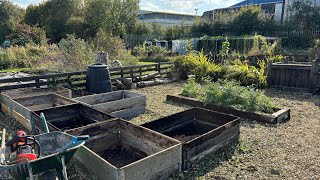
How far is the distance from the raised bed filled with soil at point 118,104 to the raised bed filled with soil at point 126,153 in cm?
161

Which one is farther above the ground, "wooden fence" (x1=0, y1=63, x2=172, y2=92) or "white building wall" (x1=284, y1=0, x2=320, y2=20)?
"white building wall" (x1=284, y1=0, x2=320, y2=20)

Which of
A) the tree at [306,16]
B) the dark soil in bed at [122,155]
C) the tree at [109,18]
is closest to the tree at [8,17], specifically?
the tree at [109,18]

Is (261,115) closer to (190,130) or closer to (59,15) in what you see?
(190,130)

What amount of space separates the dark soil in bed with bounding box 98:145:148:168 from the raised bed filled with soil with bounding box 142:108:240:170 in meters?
0.51

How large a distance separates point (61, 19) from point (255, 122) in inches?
1170

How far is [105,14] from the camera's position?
96.2 feet

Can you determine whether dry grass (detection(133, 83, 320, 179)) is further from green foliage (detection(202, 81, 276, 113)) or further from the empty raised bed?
the empty raised bed

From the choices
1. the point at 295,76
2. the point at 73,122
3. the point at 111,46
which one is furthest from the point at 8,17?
the point at 295,76

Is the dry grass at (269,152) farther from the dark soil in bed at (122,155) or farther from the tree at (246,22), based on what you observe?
the tree at (246,22)

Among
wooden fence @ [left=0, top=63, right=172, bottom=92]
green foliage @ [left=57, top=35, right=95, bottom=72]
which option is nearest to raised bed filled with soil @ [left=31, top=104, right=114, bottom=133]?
wooden fence @ [left=0, top=63, right=172, bottom=92]

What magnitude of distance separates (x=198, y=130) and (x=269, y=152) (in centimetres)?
127

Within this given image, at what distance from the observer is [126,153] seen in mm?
3969

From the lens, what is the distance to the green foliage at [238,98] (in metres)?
5.98

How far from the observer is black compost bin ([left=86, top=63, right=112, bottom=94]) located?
7.30 metres
